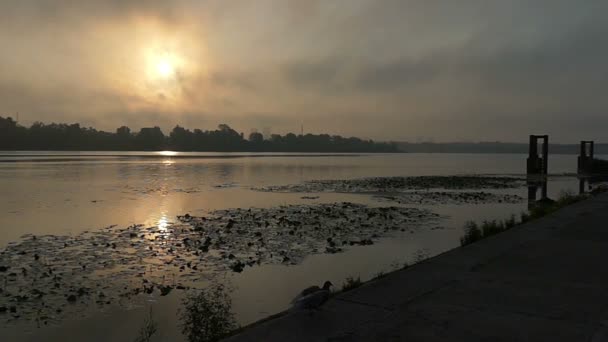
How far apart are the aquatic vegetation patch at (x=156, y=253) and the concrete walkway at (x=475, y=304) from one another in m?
5.31

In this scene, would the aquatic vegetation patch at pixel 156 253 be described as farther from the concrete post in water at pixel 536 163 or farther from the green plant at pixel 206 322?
the concrete post in water at pixel 536 163

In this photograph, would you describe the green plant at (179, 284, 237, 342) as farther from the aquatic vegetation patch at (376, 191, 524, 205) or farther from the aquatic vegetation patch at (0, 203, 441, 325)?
the aquatic vegetation patch at (376, 191, 524, 205)

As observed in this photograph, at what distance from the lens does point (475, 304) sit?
22.1 ft

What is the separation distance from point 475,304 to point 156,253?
10.5 meters

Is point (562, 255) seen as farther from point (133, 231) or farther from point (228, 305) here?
point (133, 231)

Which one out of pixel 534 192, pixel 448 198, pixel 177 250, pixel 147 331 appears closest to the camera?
pixel 147 331

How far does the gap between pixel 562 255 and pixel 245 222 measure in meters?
13.7

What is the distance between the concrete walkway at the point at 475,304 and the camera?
5.67m

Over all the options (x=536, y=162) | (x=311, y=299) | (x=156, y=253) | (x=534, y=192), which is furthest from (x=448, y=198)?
(x=536, y=162)

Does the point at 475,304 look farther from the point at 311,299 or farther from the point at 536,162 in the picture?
the point at 536,162

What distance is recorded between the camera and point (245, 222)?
20.9 m

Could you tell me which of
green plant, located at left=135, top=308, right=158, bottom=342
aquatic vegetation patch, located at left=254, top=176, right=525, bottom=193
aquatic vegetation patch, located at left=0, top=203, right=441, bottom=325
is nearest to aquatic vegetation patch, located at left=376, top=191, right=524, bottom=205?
aquatic vegetation patch, located at left=254, top=176, right=525, bottom=193

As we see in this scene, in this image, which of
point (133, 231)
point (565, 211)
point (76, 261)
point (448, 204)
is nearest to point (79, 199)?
point (133, 231)

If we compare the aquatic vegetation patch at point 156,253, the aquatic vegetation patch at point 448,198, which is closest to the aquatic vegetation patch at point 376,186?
the aquatic vegetation patch at point 448,198
